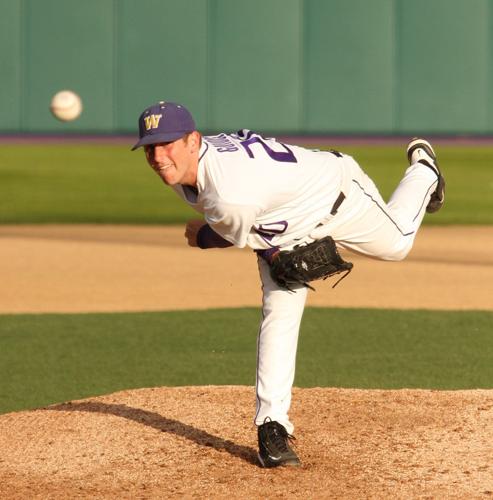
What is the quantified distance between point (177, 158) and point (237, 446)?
1.45 metres

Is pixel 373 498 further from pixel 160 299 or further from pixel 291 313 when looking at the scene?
pixel 160 299

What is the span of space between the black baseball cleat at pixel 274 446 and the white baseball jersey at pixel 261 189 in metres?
0.73

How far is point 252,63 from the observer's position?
30391 millimetres

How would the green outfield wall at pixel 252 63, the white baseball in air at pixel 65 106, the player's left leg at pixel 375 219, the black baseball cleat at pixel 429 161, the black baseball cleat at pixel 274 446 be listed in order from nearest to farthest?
the black baseball cleat at pixel 274 446
the player's left leg at pixel 375 219
the black baseball cleat at pixel 429 161
the white baseball in air at pixel 65 106
the green outfield wall at pixel 252 63

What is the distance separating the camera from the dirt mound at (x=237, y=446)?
465 centimetres

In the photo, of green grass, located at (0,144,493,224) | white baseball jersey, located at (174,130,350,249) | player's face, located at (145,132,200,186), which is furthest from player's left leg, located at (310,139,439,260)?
green grass, located at (0,144,493,224)

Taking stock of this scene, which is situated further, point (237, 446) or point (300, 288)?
point (237, 446)

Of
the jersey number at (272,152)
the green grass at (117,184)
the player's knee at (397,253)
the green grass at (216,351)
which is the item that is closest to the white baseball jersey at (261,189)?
the jersey number at (272,152)

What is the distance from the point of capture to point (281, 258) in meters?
4.68

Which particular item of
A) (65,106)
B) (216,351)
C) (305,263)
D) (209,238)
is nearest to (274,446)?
(305,263)

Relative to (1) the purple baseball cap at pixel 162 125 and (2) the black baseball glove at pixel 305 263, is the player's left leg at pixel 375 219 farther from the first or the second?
(1) the purple baseball cap at pixel 162 125

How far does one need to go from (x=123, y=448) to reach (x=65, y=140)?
26.0m

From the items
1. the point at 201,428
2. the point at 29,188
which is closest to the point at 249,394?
the point at 201,428

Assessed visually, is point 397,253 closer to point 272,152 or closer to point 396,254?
point 396,254
